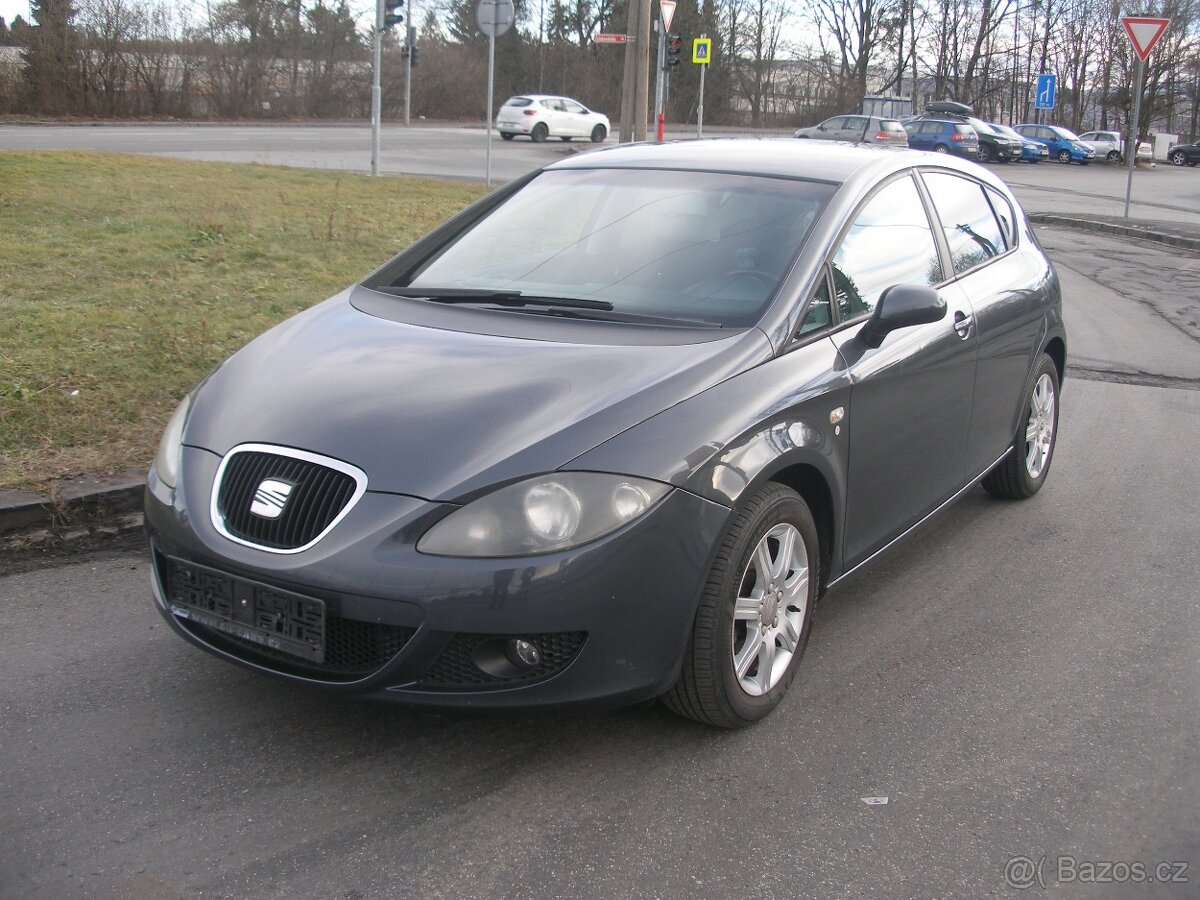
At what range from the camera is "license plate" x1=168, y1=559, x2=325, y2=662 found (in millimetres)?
2980

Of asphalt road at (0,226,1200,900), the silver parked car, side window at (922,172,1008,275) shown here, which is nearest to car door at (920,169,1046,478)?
side window at (922,172,1008,275)

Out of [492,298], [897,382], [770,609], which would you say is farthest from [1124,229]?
[770,609]

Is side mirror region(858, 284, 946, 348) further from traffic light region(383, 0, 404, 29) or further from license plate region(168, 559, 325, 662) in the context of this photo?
traffic light region(383, 0, 404, 29)

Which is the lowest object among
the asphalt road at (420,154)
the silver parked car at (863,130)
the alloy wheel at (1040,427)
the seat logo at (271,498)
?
the alloy wheel at (1040,427)

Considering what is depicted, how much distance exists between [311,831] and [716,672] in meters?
1.11

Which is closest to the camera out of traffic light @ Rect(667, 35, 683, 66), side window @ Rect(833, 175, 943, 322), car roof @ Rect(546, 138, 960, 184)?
side window @ Rect(833, 175, 943, 322)

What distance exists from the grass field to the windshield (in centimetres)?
199

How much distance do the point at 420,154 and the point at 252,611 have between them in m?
26.5

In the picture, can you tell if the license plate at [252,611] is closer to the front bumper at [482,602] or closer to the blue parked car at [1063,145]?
the front bumper at [482,602]

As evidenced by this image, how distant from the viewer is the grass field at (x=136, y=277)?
566 cm

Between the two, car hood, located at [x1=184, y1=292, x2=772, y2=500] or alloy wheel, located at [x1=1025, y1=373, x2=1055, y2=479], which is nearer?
car hood, located at [x1=184, y1=292, x2=772, y2=500]

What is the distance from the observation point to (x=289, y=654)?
3070 mm

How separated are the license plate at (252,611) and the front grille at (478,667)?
302 mm

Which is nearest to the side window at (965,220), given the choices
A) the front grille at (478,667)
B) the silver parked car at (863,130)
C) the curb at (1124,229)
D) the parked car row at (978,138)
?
the front grille at (478,667)
